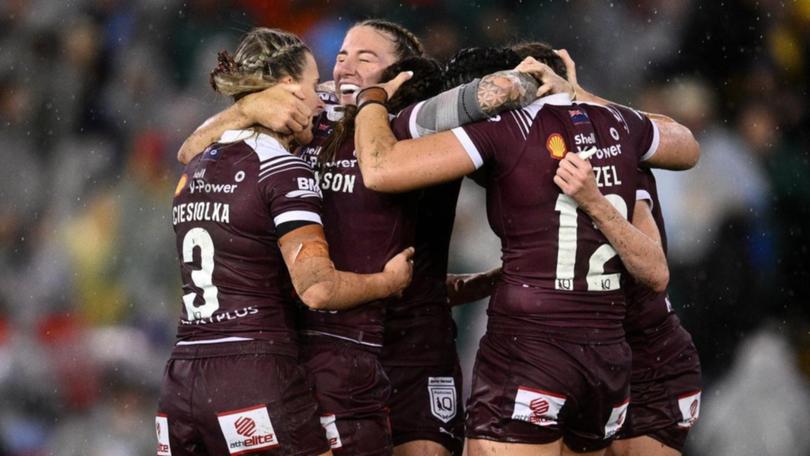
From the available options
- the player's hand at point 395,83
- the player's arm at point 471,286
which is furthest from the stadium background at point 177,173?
the player's hand at point 395,83

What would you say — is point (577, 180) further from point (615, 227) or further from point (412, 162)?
point (412, 162)

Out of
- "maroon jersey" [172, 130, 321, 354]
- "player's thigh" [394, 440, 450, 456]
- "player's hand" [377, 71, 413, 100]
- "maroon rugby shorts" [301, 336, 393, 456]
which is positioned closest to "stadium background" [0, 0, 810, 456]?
"player's thigh" [394, 440, 450, 456]

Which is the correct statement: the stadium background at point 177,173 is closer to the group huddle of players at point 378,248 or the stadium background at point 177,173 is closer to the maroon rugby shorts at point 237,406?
the group huddle of players at point 378,248

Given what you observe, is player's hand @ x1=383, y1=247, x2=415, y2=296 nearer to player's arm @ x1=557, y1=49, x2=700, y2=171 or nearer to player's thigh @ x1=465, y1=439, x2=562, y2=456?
player's thigh @ x1=465, y1=439, x2=562, y2=456

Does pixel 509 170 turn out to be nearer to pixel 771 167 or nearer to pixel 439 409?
pixel 439 409

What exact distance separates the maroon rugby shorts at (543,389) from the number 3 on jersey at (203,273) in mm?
988

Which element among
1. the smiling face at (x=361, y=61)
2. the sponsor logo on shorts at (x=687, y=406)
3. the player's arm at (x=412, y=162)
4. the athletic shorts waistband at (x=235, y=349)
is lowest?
the sponsor logo on shorts at (x=687, y=406)

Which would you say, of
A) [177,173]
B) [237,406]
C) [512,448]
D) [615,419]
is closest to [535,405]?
[512,448]

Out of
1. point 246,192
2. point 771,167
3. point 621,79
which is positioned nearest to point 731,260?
point 771,167

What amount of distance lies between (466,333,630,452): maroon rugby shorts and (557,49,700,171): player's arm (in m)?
0.79

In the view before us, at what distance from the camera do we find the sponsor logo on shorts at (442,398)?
13.9 feet

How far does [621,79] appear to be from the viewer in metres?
7.52

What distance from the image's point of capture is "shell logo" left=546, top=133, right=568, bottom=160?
3545 millimetres

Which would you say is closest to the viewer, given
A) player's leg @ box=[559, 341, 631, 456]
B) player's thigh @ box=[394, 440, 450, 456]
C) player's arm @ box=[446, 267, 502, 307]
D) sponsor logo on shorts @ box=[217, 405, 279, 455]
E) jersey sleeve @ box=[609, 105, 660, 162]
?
sponsor logo on shorts @ box=[217, 405, 279, 455]
